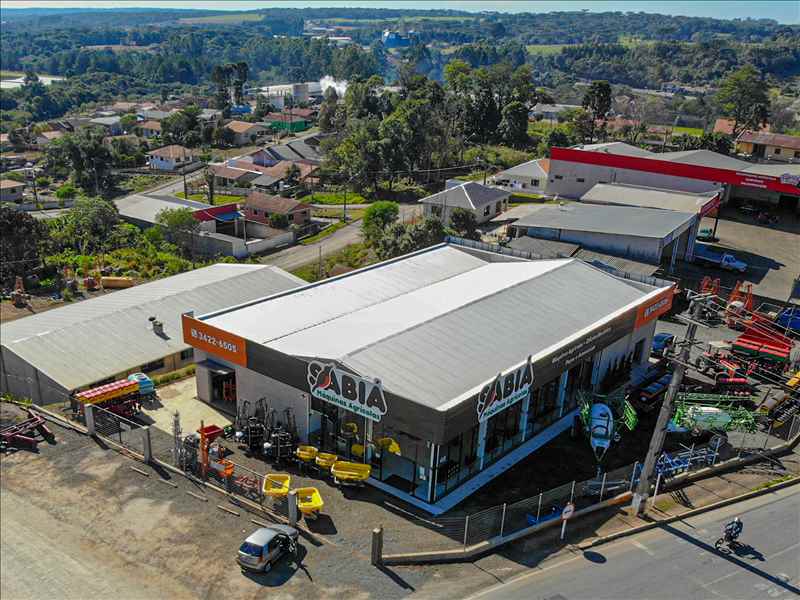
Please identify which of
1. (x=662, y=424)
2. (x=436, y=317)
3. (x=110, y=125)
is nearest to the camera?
(x=662, y=424)

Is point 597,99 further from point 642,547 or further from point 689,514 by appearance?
point 642,547

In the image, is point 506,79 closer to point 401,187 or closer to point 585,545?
point 401,187

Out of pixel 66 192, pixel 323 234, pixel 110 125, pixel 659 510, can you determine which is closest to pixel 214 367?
pixel 659 510

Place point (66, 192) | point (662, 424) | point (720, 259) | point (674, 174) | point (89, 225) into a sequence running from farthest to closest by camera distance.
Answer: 1. point (66, 192)
2. point (89, 225)
3. point (674, 174)
4. point (720, 259)
5. point (662, 424)

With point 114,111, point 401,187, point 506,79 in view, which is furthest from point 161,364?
point 114,111

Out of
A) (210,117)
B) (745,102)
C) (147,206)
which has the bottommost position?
(147,206)

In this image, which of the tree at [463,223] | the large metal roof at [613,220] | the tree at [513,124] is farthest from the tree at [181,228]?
Result: the tree at [513,124]
